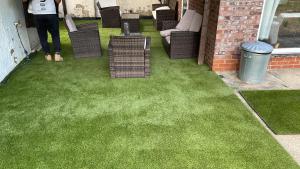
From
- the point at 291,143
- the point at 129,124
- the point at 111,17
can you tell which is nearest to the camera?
the point at 291,143

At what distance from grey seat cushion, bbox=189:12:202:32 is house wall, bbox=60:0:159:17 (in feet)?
13.7

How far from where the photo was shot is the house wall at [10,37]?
4746mm

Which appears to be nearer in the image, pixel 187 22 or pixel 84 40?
pixel 84 40

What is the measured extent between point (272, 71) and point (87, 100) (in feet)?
11.4

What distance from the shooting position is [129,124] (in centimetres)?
337

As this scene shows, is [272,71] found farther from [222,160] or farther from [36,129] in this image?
[36,129]

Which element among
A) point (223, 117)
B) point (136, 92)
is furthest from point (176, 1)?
point (223, 117)

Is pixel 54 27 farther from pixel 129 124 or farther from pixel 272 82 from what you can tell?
pixel 272 82

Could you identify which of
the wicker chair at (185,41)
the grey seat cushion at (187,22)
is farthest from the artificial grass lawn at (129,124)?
the grey seat cushion at (187,22)

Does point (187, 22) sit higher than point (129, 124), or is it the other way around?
point (187, 22)

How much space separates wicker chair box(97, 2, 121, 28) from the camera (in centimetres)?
791

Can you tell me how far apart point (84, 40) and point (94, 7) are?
4.12 meters

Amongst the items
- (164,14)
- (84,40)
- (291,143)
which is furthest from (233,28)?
(164,14)

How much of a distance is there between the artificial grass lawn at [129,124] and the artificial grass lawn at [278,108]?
22 cm
